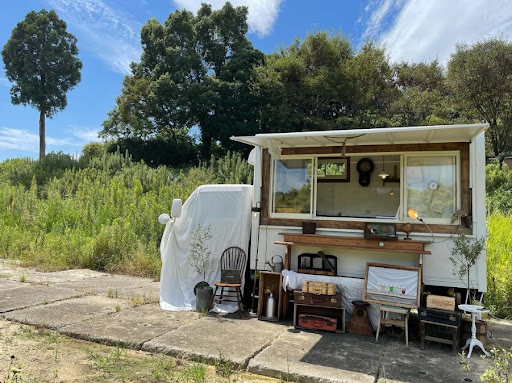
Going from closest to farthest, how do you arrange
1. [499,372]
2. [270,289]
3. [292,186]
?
1. [499,372]
2. [270,289]
3. [292,186]

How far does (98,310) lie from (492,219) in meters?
7.49

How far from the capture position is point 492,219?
7996 mm

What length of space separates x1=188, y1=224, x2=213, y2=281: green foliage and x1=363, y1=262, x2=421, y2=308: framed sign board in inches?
92.5

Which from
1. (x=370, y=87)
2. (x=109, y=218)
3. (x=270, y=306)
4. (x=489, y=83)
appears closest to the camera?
(x=270, y=306)

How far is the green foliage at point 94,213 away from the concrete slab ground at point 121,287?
0.58 m

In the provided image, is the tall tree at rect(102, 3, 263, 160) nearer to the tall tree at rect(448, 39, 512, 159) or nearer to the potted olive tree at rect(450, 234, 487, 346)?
the tall tree at rect(448, 39, 512, 159)

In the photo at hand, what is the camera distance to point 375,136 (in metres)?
5.02

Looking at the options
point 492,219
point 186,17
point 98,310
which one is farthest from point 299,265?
point 186,17

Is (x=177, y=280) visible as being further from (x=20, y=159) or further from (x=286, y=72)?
(x=20, y=159)

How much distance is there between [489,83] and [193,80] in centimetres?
1345

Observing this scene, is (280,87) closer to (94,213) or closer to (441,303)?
(94,213)

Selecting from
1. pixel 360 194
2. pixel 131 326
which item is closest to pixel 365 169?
pixel 360 194

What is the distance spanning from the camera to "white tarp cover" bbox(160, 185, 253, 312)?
5.89m

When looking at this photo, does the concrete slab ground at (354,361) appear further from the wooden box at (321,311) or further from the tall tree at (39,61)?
the tall tree at (39,61)
